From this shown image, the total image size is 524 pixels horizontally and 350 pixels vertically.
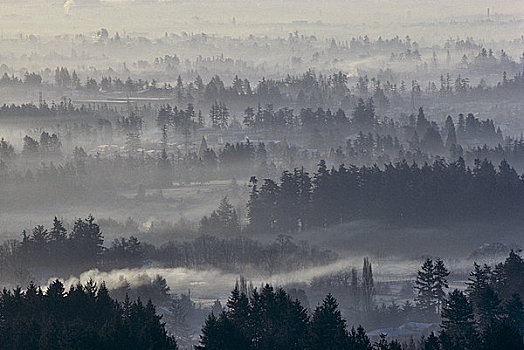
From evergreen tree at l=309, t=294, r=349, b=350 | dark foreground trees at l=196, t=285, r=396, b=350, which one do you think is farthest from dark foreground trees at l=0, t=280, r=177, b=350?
evergreen tree at l=309, t=294, r=349, b=350

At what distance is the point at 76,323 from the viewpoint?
74688 mm

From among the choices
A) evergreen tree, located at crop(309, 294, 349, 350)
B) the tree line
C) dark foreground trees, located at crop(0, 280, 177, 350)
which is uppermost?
the tree line

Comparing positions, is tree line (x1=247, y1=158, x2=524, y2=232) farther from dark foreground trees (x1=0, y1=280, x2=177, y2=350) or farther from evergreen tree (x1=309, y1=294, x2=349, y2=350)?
evergreen tree (x1=309, y1=294, x2=349, y2=350)

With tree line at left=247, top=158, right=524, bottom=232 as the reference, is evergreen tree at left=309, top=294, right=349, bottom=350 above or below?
below

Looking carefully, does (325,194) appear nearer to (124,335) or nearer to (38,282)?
(38,282)

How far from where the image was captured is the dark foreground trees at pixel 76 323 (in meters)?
69.4

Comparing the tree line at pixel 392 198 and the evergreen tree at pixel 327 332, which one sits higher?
the tree line at pixel 392 198

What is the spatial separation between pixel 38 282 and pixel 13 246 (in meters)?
14.0

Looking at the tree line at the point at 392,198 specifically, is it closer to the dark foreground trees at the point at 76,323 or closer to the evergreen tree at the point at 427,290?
the evergreen tree at the point at 427,290

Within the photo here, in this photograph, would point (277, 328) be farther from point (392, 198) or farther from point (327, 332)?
point (392, 198)

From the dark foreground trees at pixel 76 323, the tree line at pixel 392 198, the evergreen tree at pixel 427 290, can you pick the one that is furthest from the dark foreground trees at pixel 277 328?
the tree line at pixel 392 198

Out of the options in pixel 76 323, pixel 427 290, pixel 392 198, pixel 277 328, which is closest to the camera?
pixel 76 323

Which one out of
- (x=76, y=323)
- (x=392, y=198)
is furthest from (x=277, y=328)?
(x=392, y=198)

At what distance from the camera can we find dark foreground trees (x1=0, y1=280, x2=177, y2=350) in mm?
69375
